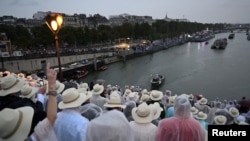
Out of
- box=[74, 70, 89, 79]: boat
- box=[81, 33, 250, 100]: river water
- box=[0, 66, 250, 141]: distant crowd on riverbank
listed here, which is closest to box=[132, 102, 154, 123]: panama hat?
box=[0, 66, 250, 141]: distant crowd on riverbank

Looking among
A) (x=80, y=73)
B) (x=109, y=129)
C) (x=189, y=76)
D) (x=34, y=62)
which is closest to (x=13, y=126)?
(x=109, y=129)

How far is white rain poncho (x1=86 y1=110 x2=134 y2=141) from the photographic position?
2.34m

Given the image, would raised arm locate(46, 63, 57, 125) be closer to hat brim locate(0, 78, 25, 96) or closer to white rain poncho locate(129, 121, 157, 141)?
hat brim locate(0, 78, 25, 96)

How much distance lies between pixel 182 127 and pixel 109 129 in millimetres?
905

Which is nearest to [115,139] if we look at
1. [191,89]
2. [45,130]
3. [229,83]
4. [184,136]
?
[45,130]

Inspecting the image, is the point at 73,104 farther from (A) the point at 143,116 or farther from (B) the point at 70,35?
(B) the point at 70,35

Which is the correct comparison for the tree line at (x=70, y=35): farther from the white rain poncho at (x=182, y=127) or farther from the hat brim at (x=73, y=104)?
the white rain poncho at (x=182, y=127)

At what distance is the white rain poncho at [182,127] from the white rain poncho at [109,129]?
0.60 meters

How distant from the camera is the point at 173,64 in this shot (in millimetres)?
39812

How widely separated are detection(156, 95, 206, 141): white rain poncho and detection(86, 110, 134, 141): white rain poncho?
0.60m

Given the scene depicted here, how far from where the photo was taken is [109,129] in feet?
7.66

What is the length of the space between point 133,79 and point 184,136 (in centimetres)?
2719

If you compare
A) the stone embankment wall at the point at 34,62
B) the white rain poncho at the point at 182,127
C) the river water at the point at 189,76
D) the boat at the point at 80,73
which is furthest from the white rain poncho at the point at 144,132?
the stone embankment wall at the point at 34,62

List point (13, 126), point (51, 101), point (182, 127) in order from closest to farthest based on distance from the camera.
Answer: point (13, 126)
point (51, 101)
point (182, 127)
